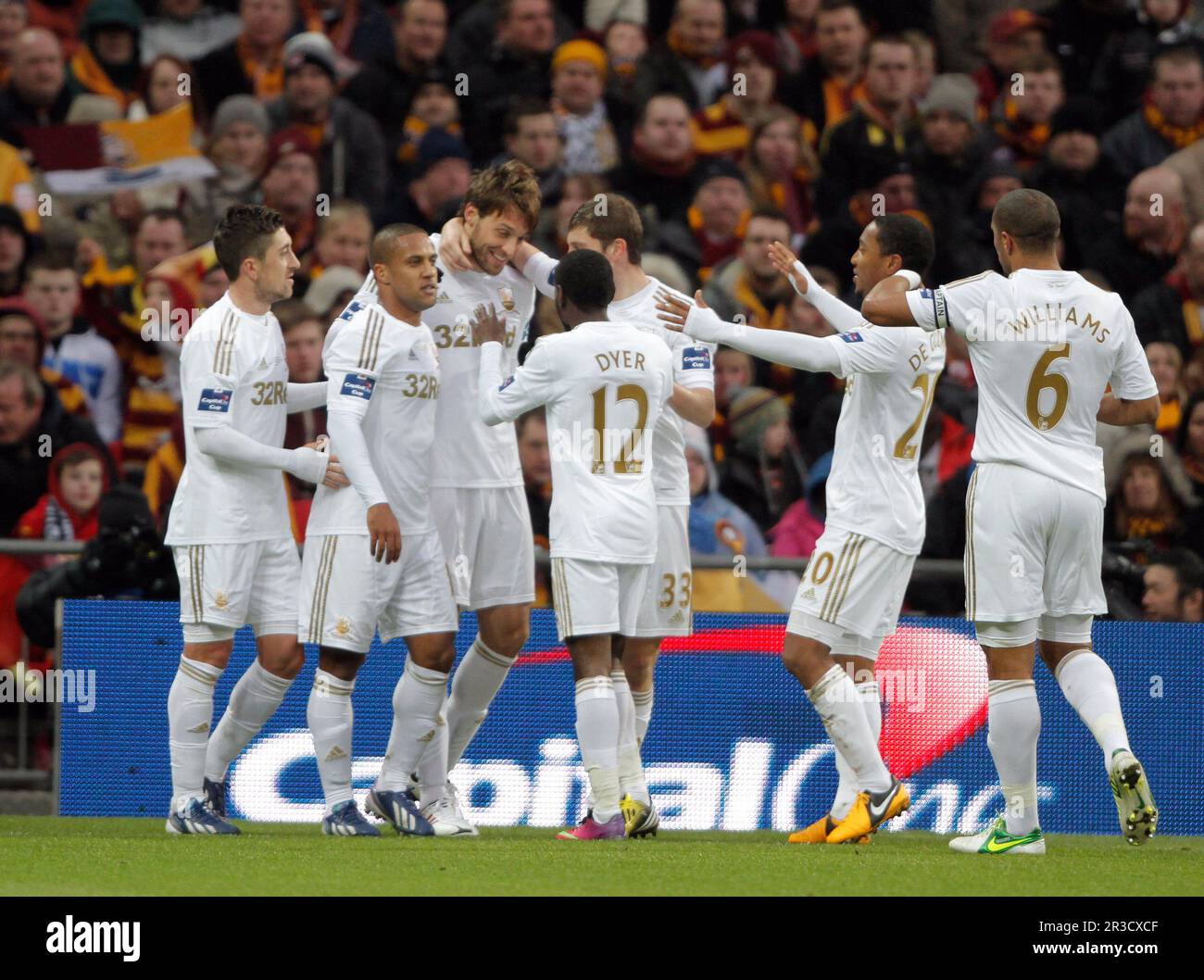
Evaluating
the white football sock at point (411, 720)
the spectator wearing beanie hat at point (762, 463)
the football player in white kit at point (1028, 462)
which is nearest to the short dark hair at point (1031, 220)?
the football player in white kit at point (1028, 462)

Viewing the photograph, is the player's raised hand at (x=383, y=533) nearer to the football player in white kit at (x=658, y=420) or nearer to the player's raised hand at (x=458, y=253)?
the football player in white kit at (x=658, y=420)

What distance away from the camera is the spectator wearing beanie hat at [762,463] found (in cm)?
1083

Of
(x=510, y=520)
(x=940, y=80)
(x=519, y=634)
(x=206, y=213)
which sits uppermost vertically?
(x=940, y=80)

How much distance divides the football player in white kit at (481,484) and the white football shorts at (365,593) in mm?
255

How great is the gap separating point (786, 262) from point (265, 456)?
2235 millimetres

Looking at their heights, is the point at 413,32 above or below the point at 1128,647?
above

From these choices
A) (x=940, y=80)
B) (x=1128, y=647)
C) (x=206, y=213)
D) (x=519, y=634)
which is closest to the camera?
(x=519, y=634)

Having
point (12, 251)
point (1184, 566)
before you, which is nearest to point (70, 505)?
point (12, 251)

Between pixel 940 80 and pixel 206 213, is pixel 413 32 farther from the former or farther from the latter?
pixel 940 80

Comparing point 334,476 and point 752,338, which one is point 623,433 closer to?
point 752,338

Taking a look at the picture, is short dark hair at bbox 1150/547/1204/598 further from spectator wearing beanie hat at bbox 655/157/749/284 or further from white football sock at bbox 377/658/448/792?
white football sock at bbox 377/658/448/792

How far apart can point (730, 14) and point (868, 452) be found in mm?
7022

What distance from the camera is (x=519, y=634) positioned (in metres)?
7.88

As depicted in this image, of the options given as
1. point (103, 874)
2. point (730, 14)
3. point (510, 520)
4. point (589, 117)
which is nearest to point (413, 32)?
point (589, 117)
